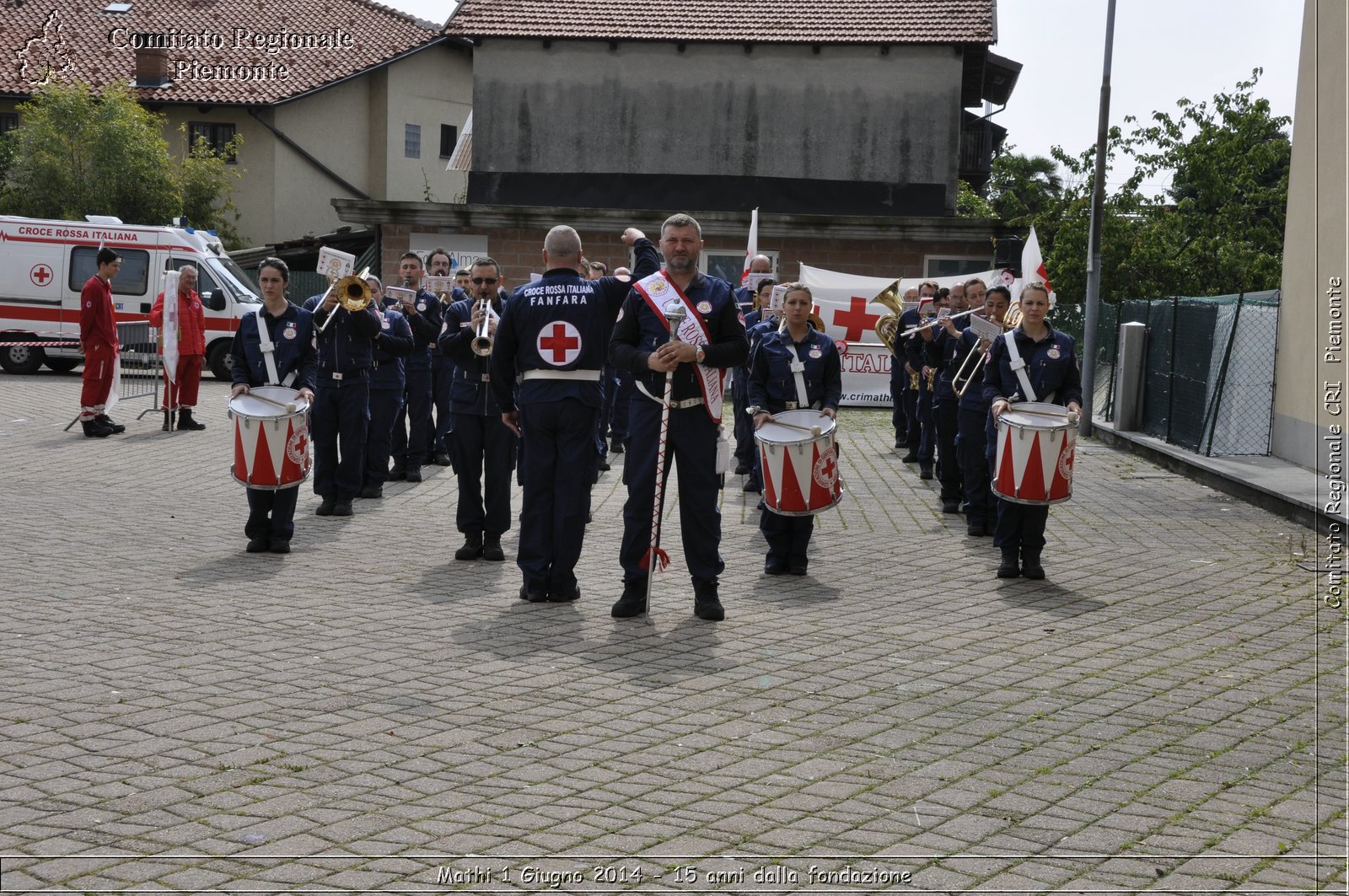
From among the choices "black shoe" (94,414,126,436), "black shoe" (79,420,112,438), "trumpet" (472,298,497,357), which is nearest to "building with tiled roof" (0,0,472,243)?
"black shoe" (94,414,126,436)

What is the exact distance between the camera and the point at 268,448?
33.2ft

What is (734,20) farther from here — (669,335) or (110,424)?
(669,335)

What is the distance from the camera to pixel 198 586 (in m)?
8.91

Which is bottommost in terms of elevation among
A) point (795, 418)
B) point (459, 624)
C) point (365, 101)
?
point (459, 624)

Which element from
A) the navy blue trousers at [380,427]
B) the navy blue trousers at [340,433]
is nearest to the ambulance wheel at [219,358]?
the navy blue trousers at [380,427]

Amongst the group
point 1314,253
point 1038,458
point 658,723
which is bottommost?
point 658,723

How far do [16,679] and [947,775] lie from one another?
406cm

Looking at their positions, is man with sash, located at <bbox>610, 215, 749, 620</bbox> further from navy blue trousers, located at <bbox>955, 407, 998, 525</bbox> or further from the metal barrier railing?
the metal barrier railing

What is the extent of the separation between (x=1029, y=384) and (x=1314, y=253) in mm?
6644

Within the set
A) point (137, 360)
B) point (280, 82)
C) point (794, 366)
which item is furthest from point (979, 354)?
point (280, 82)

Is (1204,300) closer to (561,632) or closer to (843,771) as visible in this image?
(561,632)

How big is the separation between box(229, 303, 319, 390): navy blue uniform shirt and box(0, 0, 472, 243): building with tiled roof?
34489 millimetres

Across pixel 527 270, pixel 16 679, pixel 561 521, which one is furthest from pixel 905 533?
pixel 527 270

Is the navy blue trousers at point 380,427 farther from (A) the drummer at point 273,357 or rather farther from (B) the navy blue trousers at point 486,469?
(B) the navy blue trousers at point 486,469
